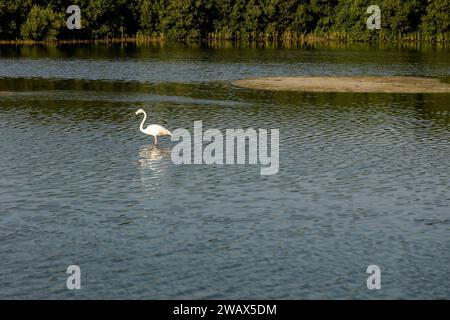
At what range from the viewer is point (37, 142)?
5406 cm

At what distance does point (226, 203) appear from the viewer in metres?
38.6

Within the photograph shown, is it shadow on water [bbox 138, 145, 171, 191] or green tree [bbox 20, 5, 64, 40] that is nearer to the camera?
shadow on water [bbox 138, 145, 171, 191]

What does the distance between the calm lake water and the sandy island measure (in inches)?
389

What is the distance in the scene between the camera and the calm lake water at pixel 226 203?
2881 cm

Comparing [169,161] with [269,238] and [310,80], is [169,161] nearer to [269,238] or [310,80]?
[269,238]

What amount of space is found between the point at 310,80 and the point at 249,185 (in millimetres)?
56898

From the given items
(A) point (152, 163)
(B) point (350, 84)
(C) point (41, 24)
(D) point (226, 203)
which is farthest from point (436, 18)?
(D) point (226, 203)

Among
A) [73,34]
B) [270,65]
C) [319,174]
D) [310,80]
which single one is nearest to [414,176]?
[319,174]

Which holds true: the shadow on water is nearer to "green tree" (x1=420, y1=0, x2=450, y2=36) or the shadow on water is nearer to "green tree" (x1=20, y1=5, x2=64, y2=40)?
"green tree" (x1=20, y1=5, x2=64, y2=40)

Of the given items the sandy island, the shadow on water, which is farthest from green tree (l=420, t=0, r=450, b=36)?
the shadow on water

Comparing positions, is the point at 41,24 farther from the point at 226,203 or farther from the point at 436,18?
the point at 226,203

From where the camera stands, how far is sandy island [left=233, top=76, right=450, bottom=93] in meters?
88.3

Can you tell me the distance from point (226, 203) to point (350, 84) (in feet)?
187
